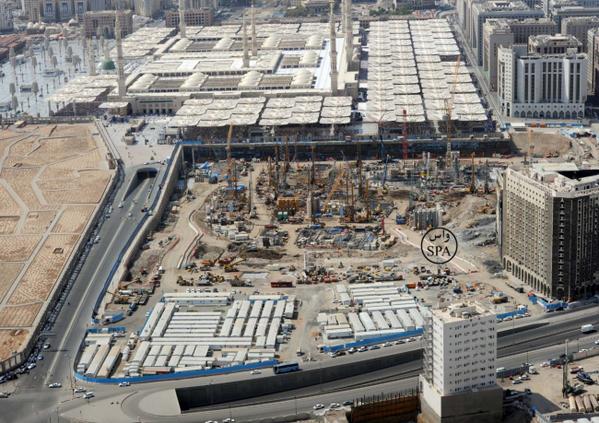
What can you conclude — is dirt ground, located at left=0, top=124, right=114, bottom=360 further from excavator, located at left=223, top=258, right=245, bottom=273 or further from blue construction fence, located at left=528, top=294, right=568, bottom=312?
blue construction fence, located at left=528, top=294, right=568, bottom=312

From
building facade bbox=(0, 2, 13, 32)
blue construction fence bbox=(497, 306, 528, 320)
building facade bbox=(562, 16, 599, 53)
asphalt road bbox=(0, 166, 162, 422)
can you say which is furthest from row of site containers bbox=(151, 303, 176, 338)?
building facade bbox=(0, 2, 13, 32)

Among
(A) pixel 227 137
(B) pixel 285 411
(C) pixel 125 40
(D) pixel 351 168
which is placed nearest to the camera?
(B) pixel 285 411

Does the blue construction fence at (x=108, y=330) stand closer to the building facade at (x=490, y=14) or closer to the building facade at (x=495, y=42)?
the building facade at (x=495, y=42)

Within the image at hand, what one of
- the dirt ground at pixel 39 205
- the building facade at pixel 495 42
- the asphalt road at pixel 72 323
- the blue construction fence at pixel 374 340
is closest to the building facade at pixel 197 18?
the building facade at pixel 495 42

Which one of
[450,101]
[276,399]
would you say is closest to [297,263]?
[276,399]

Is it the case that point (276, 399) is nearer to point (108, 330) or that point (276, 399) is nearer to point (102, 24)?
point (108, 330)

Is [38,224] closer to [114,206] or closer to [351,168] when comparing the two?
[114,206]

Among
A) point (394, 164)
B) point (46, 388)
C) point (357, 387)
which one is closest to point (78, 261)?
point (46, 388)
